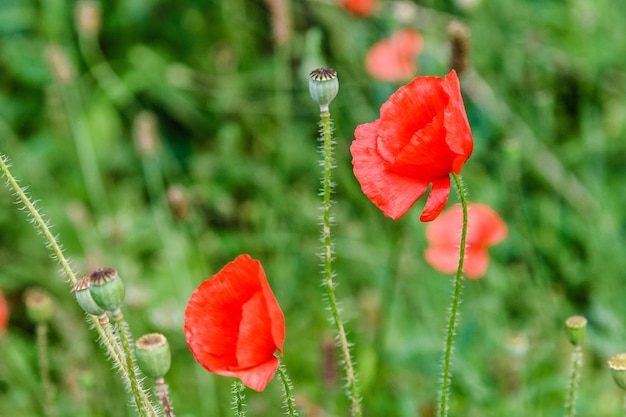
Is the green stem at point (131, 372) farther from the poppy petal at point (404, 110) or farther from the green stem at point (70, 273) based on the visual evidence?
the poppy petal at point (404, 110)

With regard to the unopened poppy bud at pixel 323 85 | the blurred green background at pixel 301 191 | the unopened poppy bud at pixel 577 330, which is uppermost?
the unopened poppy bud at pixel 323 85

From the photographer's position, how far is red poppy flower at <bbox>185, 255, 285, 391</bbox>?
81 centimetres

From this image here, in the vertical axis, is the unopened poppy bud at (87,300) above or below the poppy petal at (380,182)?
below

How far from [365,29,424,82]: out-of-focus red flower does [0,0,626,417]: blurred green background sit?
7 centimetres

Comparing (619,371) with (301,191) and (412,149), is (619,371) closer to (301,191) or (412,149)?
(412,149)

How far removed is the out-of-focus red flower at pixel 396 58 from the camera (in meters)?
2.33

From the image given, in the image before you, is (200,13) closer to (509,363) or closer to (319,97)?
(509,363)

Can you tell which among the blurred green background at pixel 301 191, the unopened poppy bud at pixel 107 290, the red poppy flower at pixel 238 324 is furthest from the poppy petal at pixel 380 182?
the blurred green background at pixel 301 191

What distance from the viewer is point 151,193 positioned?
262 centimetres

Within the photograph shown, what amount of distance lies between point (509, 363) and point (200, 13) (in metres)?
1.72

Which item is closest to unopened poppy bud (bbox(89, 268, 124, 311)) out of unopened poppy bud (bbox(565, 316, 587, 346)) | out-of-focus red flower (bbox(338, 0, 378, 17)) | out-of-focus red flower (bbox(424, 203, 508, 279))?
unopened poppy bud (bbox(565, 316, 587, 346))

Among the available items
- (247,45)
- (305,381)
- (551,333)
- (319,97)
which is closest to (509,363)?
(551,333)

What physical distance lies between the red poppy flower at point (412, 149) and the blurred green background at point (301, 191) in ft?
2.04

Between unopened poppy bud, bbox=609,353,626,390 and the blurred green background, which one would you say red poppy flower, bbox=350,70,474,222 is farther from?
the blurred green background
